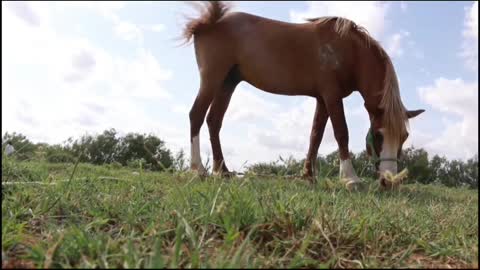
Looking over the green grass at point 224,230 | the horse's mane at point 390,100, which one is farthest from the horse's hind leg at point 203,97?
the green grass at point 224,230

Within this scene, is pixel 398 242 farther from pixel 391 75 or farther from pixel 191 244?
pixel 391 75

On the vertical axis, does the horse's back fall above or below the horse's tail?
below

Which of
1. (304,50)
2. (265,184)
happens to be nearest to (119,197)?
(265,184)

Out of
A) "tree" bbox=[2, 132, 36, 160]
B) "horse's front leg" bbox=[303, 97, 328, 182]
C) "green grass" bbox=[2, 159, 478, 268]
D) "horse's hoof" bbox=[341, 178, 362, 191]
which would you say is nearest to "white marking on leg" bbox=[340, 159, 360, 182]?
"horse's front leg" bbox=[303, 97, 328, 182]

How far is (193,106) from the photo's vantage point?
15.1 ft

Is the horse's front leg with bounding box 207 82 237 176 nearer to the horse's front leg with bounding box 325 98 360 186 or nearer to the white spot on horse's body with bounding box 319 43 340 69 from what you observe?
the white spot on horse's body with bounding box 319 43 340 69

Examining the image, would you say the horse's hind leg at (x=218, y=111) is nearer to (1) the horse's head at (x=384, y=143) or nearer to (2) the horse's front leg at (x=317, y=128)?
(2) the horse's front leg at (x=317, y=128)

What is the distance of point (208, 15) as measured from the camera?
455 centimetres

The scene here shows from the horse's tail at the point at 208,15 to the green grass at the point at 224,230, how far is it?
2532 millimetres

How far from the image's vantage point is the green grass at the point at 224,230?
1370mm

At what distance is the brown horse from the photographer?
4348mm

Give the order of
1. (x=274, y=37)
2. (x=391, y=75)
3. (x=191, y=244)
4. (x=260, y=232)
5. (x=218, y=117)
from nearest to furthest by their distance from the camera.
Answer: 1. (x=191, y=244)
2. (x=260, y=232)
3. (x=391, y=75)
4. (x=274, y=37)
5. (x=218, y=117)

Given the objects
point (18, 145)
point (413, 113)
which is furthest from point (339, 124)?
point (18, 145)

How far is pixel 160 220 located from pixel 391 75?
3.06 meters
